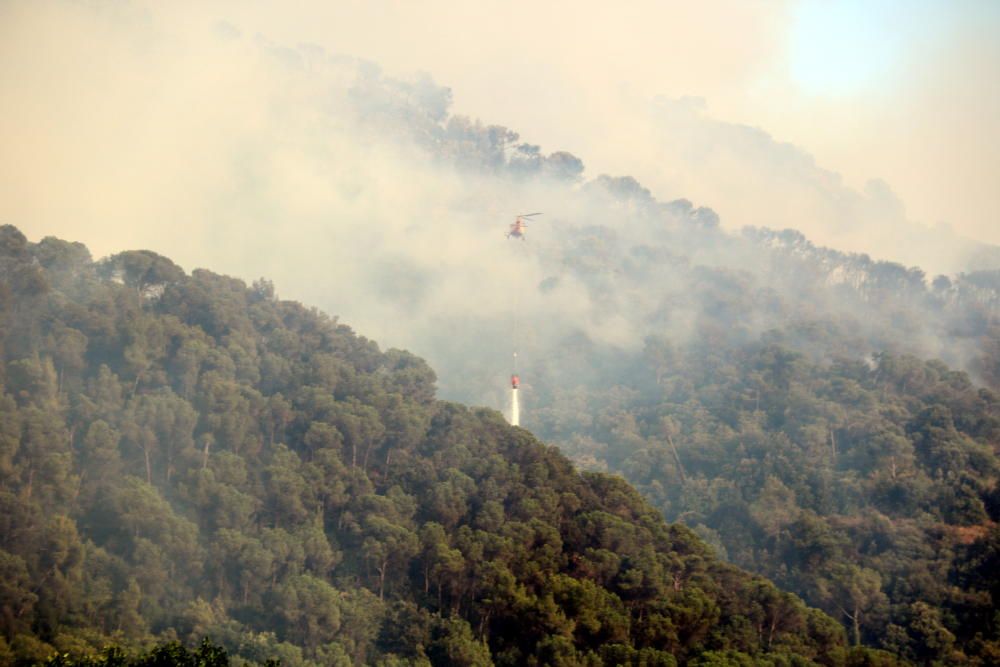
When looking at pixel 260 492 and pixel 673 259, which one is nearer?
pixel 260 492

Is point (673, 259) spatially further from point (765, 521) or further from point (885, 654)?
point (885, 654)

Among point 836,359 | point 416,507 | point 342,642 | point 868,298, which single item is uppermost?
point 868,298

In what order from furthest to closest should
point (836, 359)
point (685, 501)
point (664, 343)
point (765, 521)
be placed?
point (664, 343), point (836, 359), point (685, 501), point (765, 521)

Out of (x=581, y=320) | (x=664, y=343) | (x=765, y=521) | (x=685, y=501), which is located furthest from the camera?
(x=581, y=320)

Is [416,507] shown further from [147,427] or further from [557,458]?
[147,427]

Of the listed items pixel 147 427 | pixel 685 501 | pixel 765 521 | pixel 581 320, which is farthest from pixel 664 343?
pixel 147 427

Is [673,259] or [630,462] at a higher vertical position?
[673,259]

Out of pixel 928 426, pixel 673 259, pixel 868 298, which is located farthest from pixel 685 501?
pixel 868 298
